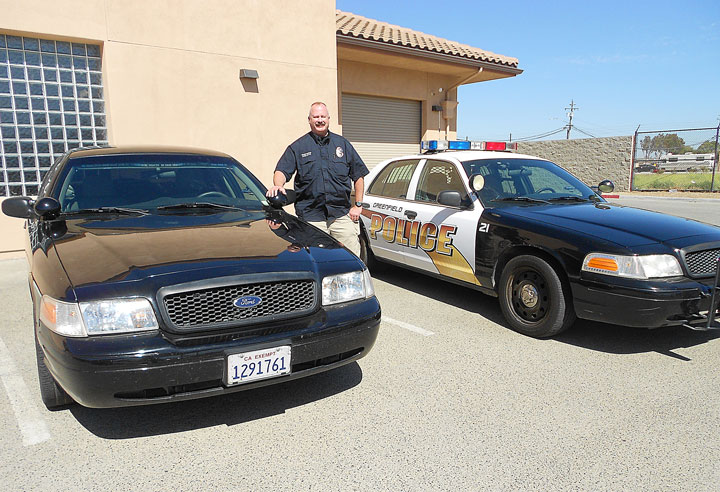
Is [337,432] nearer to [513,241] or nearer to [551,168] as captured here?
[513,241]

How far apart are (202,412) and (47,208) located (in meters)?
1.63

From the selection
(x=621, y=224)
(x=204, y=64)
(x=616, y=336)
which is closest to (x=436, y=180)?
(x=621, y=224)

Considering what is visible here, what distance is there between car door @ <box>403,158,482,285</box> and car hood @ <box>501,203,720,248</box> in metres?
0.44

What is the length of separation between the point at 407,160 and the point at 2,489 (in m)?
4.69

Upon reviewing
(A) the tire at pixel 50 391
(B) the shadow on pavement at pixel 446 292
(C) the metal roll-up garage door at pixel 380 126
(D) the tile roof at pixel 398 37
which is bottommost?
(B) the shadow on pavement at pixel 446 292

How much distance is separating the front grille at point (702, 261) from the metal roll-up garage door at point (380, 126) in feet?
28.0

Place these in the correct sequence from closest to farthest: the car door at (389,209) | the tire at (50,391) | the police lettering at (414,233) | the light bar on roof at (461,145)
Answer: the tire at (50,391) < the police lettering at (414,233) < the car door at (389,209) < the light bar on roof at (461,145)

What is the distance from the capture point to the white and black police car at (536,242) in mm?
3588

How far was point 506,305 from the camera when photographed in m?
4.36

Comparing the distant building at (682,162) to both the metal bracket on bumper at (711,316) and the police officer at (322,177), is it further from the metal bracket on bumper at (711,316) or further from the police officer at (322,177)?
the police officer at (322,177)

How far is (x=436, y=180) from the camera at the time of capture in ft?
17.7

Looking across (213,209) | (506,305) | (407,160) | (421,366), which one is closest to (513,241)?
(506,305)

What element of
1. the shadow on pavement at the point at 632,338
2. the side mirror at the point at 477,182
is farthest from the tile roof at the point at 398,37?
the shadow on pavement at the point at 632,338

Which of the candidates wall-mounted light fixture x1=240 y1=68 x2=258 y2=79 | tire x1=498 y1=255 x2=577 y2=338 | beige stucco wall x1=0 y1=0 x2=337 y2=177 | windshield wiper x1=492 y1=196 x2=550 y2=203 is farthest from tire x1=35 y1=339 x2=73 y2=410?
wall-mounted light fixture x1=240 y1=68 x2=258 y2=79
